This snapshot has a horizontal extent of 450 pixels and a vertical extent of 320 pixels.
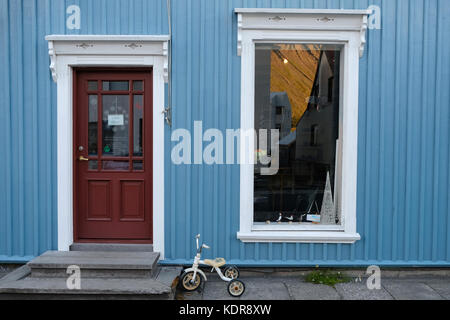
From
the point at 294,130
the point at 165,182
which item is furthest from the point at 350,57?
the point at 165,182

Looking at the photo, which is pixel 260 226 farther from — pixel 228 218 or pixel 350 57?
pixel 350 57

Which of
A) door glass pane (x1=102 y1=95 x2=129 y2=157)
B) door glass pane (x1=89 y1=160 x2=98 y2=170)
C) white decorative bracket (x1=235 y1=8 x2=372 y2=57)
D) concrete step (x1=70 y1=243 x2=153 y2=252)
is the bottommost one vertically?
concrete step (x1=70 y1=243 x2=153 y2=252)

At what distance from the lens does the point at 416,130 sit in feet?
14.4

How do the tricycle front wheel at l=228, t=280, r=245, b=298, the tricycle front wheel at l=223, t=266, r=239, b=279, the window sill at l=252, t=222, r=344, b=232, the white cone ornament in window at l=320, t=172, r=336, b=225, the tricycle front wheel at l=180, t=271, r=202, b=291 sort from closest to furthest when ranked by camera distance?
1. the tricycle front wheel at l=228, t=280, r=245, b=298
2. the tricycle front wheel at l=180, t=271, r=202, b=291
3. the tricycle front wheel at l=223, t=266, r=239, b=279
4. the window sill at l=252, t=222, r=344, b=232
5. the white cone ornament in window at l=320, t=172, r=336, b=225

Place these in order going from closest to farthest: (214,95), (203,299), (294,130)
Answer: (203,299) < (214,95) < (294,130)

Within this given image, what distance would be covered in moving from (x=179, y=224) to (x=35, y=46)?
9.87ft

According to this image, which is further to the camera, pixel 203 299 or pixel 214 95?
pixel 214 95

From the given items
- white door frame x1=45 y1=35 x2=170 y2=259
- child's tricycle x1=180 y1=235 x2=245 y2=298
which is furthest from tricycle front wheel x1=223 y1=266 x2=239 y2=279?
white door frame x1=45 y1=35 x2=170 y2=259

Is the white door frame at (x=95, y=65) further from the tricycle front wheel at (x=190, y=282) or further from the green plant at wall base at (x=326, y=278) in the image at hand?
the green plant at wall base at (x=326, y=278)

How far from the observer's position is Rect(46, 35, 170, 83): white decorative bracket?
13.9 ft

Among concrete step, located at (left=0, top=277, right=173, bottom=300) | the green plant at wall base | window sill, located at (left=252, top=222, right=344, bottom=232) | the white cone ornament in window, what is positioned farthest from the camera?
the white cone ornament in window

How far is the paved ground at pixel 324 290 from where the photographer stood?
3.90 m

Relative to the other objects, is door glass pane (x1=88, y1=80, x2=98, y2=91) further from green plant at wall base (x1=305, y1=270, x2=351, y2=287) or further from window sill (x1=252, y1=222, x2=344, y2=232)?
green plant at wall base (x1=305, y1=270, x2=351, y2=287)

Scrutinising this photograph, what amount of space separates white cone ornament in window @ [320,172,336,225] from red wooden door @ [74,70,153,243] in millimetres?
2401
